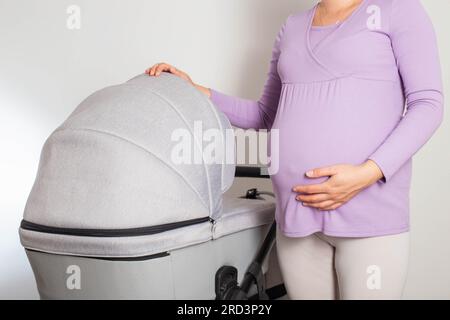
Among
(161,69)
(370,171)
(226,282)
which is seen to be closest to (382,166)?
(370,171)

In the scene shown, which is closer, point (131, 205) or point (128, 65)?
point (131, 205)

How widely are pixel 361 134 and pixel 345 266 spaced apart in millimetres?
313

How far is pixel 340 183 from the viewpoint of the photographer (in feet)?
3.38

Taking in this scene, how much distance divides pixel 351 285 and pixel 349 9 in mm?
663

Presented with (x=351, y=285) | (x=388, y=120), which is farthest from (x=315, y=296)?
(x=388, y=120)

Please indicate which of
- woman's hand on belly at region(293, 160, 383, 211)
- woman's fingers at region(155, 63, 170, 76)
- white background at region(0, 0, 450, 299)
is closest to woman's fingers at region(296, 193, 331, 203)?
woman's hand on belly at region(293, 160, 383, 211)

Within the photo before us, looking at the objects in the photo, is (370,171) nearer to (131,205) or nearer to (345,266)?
(345,266)

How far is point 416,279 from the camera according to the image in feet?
6.40

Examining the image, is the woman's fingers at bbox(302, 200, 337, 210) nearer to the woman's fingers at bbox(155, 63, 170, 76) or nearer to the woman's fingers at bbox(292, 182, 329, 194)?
A: the woman's fingers at bbox(292, 182, 329, 194)

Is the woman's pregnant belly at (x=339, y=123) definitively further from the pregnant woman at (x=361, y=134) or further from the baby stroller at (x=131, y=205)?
the baby stroller at (x=131, y=205)

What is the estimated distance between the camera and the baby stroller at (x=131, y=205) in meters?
1.02

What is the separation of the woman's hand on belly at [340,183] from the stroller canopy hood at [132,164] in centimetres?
27

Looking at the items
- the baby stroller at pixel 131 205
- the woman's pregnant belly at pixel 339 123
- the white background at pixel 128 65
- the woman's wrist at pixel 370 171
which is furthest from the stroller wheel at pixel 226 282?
the white background at pixel 128 65
